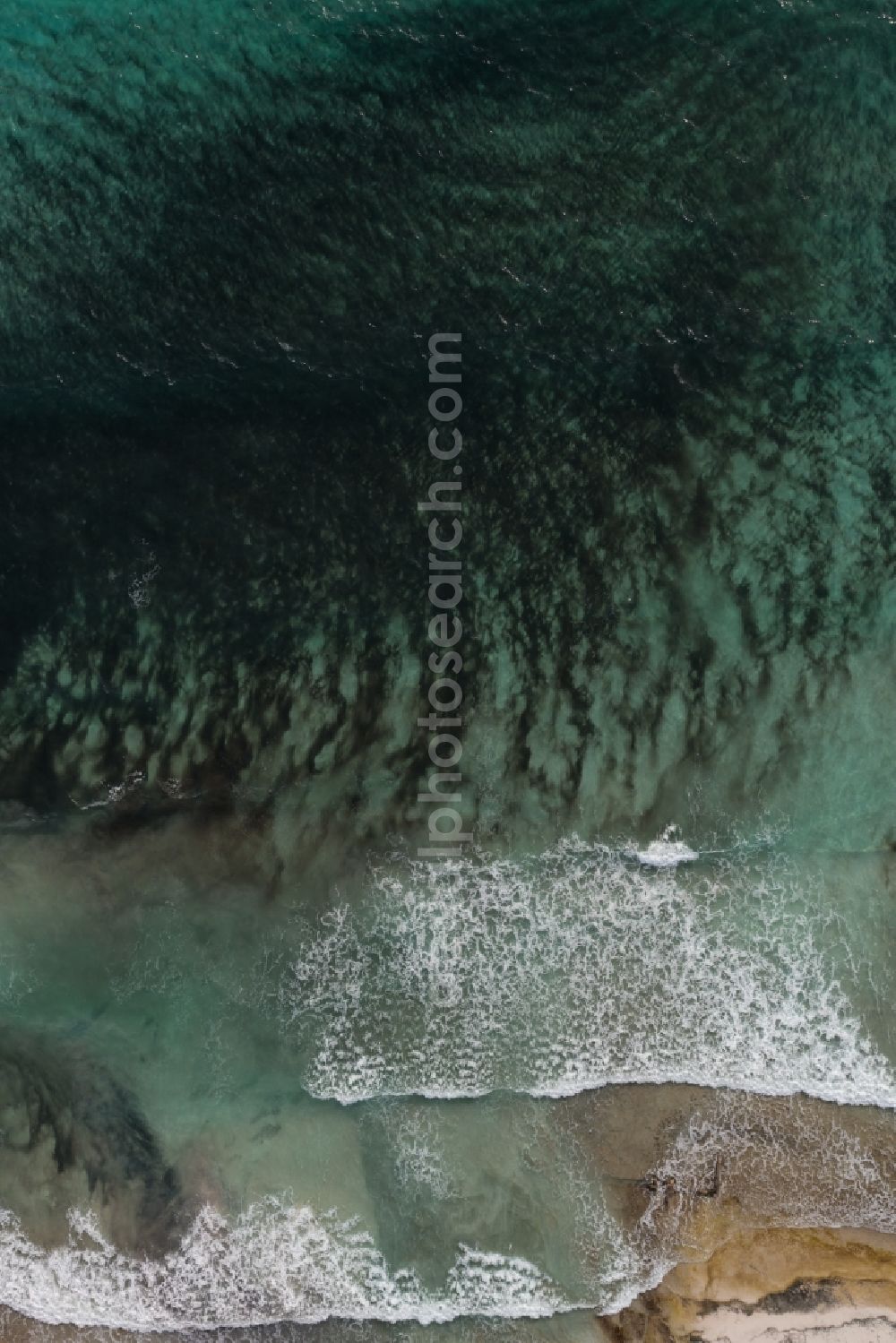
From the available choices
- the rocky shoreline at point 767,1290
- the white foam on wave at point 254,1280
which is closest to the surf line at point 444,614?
the white foam on wave at point 254,1280

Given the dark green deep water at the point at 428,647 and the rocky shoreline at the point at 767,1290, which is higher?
the dark green deep water at the point at 428,647

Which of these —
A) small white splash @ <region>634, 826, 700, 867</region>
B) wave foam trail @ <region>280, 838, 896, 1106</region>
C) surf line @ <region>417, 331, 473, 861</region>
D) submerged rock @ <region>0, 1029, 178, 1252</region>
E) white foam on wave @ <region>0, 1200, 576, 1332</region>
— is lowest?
white foam on wave @ <region>0, 1200, 576, 1332</region>

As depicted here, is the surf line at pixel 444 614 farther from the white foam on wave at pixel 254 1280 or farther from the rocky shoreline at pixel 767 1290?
the rocky shoreline at pixel 767 1290

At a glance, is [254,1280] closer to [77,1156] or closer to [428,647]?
[77,1156]

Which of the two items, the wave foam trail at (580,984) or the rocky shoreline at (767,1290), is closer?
the rocky shoreline at (767,1290)

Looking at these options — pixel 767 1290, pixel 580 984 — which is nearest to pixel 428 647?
pixel 580 984

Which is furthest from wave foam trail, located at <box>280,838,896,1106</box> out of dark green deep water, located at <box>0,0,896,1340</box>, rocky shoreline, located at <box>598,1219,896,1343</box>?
rocky shoreline, located at <box>598,1219,896,1343</box>

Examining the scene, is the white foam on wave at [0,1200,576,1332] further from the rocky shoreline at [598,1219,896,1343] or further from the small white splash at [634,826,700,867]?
Result: the small white splash at [634,826,700,867]
